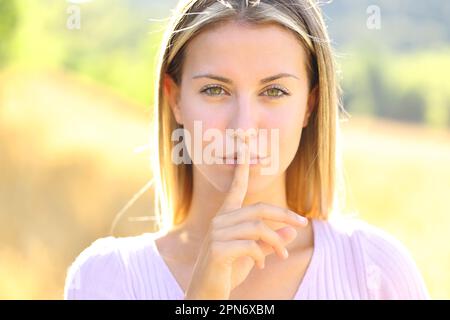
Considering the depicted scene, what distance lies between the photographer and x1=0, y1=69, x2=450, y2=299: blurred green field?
10.6 metres

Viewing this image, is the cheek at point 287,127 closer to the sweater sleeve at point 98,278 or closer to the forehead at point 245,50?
the forehead at point 245,50

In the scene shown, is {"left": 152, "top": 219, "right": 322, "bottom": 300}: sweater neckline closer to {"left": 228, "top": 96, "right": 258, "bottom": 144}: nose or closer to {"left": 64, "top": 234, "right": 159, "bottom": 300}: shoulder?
{"left": 64, "top": 234, "right": 159, "bottom": 300}: shoulder

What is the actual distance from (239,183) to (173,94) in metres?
0.52

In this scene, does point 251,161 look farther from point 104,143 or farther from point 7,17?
point 104,143

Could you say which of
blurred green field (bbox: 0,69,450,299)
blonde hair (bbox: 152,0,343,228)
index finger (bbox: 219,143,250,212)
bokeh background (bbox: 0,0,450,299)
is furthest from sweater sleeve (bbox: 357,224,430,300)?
blurred green field (bbox: 0,69,450,299)

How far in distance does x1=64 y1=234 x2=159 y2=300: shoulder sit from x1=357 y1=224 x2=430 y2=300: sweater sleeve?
726 millimetres

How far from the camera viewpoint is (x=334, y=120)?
2.53 meters

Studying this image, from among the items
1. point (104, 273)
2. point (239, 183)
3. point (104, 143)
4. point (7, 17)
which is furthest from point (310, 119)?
point (104, 143)

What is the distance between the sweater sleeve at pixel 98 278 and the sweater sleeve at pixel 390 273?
749 millimetres

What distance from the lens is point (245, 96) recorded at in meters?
2.22

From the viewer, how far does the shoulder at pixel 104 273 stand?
2389mm

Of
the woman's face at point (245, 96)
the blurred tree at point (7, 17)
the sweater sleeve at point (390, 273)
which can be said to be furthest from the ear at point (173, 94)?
the blurred tree at point (7, 17)

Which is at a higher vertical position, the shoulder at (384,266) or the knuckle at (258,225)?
the knuckle at (258,225)

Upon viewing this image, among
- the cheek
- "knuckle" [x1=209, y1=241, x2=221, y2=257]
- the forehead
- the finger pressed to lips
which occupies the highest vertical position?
the forehead
